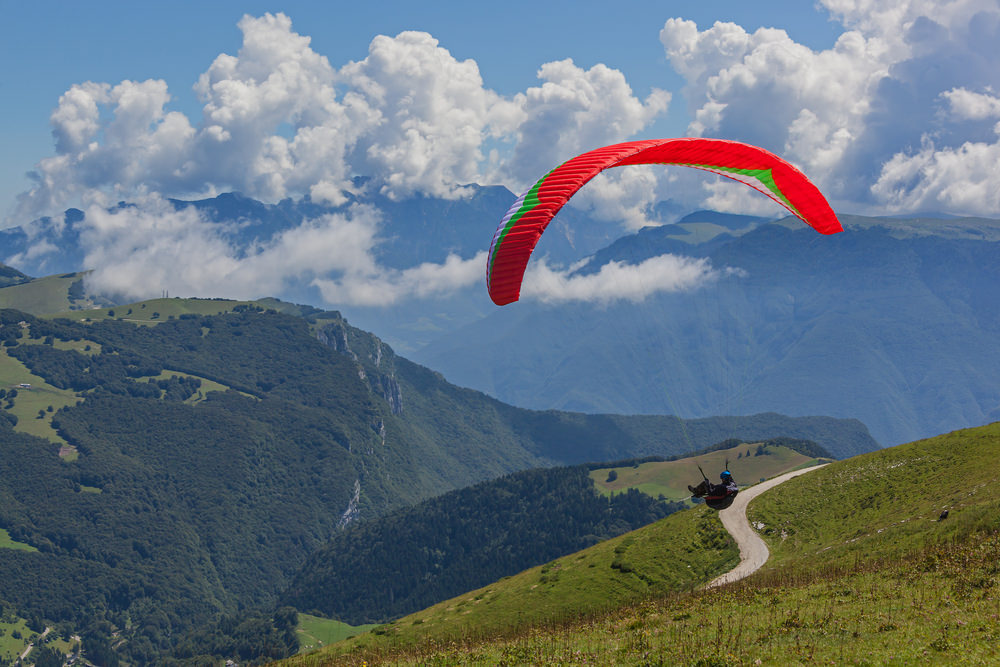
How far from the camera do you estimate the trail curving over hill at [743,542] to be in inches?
2338

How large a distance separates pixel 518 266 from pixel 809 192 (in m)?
18.0

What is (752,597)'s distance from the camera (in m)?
37.0

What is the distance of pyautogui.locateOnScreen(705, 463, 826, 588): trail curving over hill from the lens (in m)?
59.4

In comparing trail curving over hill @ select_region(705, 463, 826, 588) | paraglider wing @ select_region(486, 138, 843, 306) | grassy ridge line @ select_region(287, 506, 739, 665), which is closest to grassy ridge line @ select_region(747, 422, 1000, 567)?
trail curving over hill @ select_region(705, 463, 826, 588)

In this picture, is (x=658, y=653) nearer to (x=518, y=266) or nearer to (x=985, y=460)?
(x=518, y=266)

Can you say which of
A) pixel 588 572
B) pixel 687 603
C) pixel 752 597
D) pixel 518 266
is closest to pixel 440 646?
pixel 687 603

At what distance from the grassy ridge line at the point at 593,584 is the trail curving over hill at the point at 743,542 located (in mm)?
961

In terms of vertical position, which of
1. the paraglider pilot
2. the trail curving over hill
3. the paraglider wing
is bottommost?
the trail curving over hill

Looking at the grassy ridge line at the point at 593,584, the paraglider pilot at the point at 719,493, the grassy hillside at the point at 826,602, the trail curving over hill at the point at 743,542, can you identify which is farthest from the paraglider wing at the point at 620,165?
the grassy ridge line at the point at 593,584

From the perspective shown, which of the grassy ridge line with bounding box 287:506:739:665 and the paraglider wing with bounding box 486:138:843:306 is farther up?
the paraglider wing with bounding box 486:138:843:306

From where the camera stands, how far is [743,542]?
68688 mm

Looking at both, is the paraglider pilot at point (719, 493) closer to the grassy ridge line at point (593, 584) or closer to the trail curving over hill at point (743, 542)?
the trail curving over hill at point (743, 542)

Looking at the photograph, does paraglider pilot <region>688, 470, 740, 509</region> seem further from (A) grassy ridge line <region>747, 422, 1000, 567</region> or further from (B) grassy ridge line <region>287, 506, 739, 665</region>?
(B) grassy ridge line <region>287, 506, 739, 665</region>

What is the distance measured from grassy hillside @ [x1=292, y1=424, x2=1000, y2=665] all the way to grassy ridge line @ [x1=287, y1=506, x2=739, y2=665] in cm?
30
